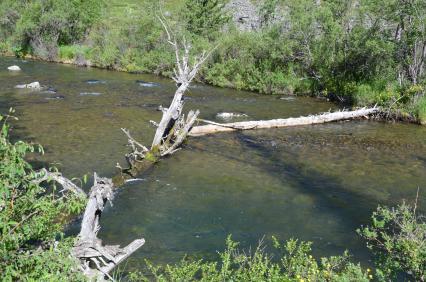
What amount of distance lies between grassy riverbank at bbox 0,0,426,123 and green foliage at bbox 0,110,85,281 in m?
24.8

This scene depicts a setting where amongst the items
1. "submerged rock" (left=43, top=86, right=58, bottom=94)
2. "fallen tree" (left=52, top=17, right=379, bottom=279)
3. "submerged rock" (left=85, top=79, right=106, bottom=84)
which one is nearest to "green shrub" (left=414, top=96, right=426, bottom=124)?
"fallen tree" (left=52, top=17, right=379, bottom=279)

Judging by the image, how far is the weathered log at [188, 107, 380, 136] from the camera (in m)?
23.0

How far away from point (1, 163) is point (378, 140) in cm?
2035

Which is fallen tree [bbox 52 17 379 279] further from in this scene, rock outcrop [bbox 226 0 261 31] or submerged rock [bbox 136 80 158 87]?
rock outcrop [bbox 226 0 261 31]

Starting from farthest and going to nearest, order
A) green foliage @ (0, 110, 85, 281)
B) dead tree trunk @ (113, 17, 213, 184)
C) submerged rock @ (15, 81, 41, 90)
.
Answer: submerged rock @ (15, 81, 41, 90), dead tree trunk @ (113, 17, 213, 184), green foliage @ (0, 110, 85, 281)

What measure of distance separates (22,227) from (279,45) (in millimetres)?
32799

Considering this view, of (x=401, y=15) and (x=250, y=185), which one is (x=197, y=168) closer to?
(x=250, y=185)

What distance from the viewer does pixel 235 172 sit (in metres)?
17.8

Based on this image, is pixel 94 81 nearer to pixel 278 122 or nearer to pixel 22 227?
pixel 278 122

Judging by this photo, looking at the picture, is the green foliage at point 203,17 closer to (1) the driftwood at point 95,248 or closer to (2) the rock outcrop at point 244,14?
(2) the rock outcrop at point 244,14

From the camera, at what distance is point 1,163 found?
592cm

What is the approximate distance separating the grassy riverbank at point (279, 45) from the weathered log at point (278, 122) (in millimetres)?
2305

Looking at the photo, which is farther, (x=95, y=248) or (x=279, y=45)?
(x=279, y=45)

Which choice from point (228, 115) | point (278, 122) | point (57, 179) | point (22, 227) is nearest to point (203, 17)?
point (228, 115)
